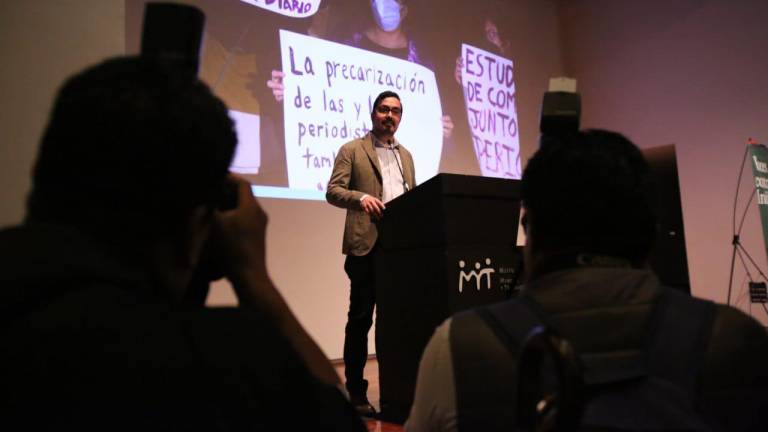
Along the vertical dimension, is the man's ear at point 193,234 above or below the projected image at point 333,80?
below

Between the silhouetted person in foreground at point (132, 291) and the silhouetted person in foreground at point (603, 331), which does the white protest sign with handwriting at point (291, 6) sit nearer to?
the silhouetted person in foreground at point (603, 331)

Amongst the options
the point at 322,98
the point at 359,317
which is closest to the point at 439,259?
the point at 359,317

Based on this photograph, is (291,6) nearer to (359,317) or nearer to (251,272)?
(359,317)

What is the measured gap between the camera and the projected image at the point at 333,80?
142 inches

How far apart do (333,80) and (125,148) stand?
11.3 feet

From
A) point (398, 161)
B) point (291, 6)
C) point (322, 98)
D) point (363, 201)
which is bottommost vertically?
point (363, 201)

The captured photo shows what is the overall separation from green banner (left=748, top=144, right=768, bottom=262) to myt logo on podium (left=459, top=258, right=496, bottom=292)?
12.1 ft

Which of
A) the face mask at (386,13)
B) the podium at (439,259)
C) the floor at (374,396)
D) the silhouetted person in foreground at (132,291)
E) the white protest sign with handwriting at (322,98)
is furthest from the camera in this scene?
the face mask at (386,13)

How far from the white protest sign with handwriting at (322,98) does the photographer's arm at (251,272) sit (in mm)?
3037

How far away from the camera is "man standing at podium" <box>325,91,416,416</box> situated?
2568 mm

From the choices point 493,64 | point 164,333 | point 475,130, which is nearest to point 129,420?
point 164,333

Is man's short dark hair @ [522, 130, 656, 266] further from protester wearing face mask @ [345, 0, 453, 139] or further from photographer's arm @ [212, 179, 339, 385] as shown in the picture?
protester wearing face mask @ [345, 0, 453, 139]

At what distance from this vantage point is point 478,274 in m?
1.89

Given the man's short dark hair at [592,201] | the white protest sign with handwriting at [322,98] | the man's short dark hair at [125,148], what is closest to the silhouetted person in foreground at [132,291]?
→ the man's short dark hair at [125,148]
